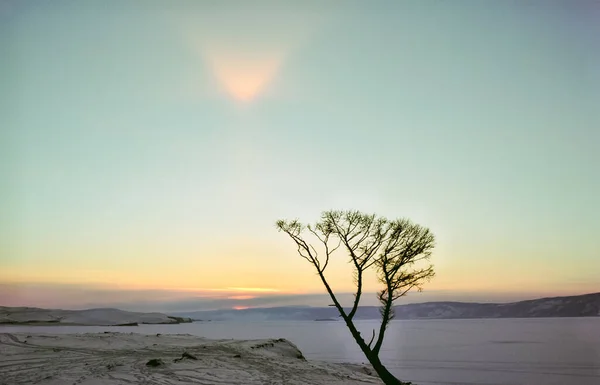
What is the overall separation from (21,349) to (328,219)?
25.8 metres

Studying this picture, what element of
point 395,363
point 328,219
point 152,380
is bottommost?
point 395,363

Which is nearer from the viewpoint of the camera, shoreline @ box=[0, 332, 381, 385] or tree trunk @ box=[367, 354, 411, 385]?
shoreline @ box=[0, 332, 381, 385]

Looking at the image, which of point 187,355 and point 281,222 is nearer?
point 281,222

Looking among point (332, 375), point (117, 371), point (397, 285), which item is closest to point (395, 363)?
point (332, 375)

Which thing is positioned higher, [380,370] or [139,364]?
[139,364]

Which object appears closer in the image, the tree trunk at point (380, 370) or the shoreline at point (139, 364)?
the shoreline at point (139, 364)

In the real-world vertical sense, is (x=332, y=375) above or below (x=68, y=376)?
below

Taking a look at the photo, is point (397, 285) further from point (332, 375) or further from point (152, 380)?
point (152, 380)

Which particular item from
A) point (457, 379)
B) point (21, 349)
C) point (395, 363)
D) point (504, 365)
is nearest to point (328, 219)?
point (21, 349)

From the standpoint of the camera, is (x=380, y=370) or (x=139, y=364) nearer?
(x=380, y=370)

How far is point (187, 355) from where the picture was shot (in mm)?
30281

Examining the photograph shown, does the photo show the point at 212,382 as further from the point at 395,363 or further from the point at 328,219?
the point at 395,363

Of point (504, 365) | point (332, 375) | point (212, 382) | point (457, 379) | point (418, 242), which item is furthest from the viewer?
point (504, 365)

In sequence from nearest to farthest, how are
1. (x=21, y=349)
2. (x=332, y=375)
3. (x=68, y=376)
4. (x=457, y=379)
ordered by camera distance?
(x=68, y=376)
(x=21, y=349)
(x=332, y=375)
(x=457, y=379)
